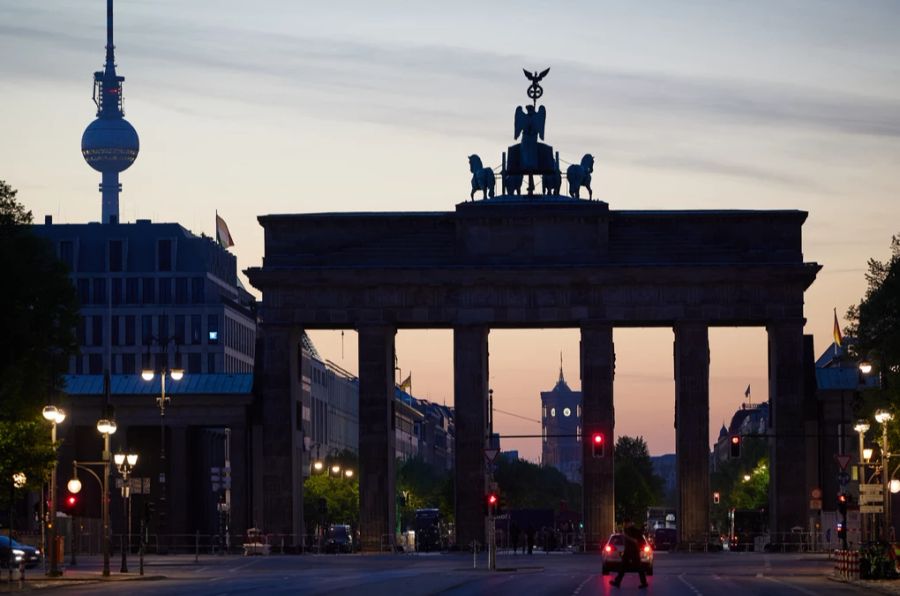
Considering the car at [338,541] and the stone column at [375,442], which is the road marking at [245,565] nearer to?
the stone column at [375,442]

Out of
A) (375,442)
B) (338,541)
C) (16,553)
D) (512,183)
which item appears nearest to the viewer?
(16,553)

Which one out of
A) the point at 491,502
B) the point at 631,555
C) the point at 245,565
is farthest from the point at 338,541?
the point at 631,555

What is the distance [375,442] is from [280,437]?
5.72 metres

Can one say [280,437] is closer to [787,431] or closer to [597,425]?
[597,425]

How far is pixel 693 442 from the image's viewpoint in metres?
121

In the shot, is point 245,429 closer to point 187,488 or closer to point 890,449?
point 187,488

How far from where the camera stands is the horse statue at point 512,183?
126 meters

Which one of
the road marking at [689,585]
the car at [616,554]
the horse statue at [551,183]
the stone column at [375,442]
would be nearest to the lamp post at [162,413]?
the stone column at [375,442]

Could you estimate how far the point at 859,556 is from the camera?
75.7 meters

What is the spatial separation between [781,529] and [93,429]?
44896 millimetres

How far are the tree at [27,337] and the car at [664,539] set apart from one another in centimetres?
→ 6232

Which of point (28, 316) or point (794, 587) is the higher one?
point (28, 316)

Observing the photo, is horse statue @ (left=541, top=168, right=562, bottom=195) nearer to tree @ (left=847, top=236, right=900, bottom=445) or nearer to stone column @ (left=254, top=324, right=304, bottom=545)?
stone column @ (left=254, top=324, right=304, bottom=545)

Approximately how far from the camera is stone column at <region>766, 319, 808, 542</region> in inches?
4739
